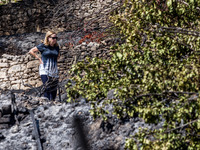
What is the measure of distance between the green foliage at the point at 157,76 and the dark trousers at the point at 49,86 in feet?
8.12

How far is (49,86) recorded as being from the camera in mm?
7672

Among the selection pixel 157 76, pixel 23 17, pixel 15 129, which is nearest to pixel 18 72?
pixel 23 17

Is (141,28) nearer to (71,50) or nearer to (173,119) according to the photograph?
(173,119)

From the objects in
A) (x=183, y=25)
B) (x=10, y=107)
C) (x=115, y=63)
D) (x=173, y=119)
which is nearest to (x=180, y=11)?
(x=183, y=25)

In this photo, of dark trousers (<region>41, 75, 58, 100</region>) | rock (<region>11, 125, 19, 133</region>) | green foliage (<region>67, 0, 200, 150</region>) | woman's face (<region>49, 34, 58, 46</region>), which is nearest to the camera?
green foliage (<region>67, 0, 200, 150</region>)

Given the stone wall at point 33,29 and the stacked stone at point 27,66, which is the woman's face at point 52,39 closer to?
the stone wall at point 33,29

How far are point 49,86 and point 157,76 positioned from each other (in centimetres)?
355

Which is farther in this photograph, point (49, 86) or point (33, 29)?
point (33, 29)

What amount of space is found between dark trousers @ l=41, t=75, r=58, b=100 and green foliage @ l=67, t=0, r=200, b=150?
8.12 ft

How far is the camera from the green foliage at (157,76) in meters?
4.35

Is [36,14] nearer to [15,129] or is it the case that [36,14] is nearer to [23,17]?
[23,17]

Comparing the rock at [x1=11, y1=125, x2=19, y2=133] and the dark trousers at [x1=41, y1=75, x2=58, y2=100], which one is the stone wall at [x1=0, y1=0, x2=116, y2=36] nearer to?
the dark trousers at [x1=41, y1=75, x2=58, y2=100]

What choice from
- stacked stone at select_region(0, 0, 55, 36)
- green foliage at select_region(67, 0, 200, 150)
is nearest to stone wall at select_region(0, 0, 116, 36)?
stacked stone at select_region(0, 0, 55, 36)

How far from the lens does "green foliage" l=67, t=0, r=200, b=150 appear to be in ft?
14.3
